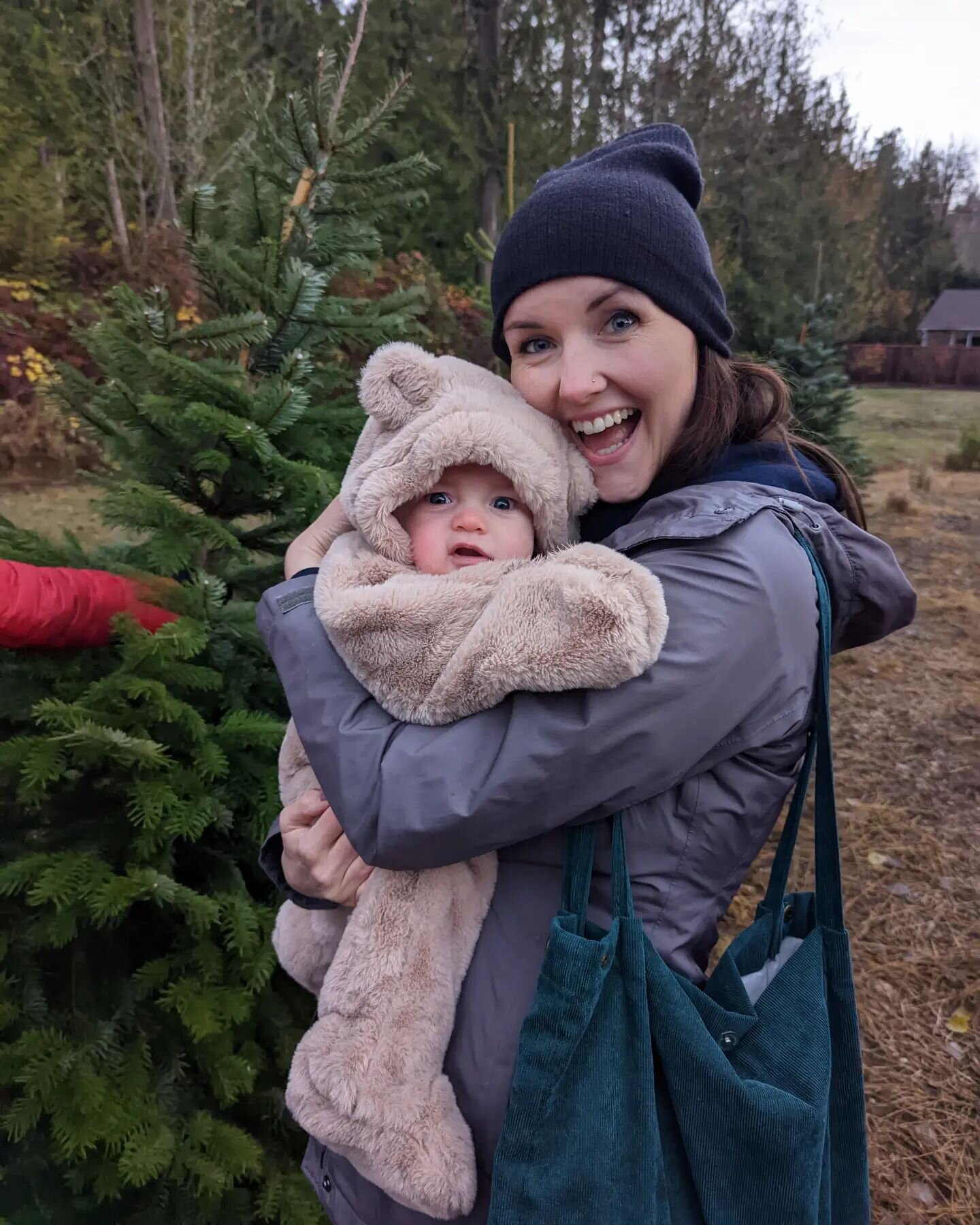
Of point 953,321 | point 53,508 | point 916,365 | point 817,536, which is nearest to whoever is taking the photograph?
point 817,536

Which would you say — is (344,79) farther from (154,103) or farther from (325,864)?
(154,103)

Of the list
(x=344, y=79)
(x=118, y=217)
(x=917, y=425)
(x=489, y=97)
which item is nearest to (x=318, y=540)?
(x=344, y=79)

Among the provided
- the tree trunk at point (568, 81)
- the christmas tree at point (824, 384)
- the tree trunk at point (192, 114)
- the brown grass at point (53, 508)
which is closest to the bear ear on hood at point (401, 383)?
the brown grass at point (53, 508)

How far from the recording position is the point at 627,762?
1.08 m

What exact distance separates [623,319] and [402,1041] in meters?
1.34

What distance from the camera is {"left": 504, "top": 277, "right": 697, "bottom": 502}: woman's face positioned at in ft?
4.99

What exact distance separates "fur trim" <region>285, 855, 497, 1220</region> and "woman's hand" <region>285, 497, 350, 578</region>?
0.69 meters

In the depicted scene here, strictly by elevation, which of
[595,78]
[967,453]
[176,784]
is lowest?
[967,453]

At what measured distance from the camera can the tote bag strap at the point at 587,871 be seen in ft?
3.71

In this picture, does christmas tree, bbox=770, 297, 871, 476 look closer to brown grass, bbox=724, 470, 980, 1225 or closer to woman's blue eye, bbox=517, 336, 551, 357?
brown grass, bbox=724, 470, 980, 1225

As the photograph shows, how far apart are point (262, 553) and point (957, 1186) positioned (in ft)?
10.9

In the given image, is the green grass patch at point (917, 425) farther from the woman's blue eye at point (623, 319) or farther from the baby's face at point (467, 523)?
the baby's face at point (467, 523)

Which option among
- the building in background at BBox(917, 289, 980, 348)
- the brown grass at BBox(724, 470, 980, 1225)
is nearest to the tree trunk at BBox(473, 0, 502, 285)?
the brown grass at BBox(724, 470, 980, 1225)

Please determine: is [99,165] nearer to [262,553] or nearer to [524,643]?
[262,553]
